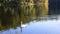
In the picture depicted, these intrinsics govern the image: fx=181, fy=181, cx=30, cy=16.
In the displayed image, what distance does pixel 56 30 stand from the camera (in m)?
2.25

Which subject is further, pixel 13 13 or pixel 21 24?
pixel 13 13

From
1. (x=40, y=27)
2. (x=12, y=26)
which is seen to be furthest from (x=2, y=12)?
(x=40, y=27)

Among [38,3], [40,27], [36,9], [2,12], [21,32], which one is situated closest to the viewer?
[21,32]

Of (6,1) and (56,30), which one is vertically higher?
(6,1)

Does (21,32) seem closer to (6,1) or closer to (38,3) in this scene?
(6,1)

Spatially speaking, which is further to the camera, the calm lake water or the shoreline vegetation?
the shoreline vegetation

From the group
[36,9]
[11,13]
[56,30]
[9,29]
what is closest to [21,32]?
[9,29]

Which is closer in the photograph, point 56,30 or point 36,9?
point 56,30

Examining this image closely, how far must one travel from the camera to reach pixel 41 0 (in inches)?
168

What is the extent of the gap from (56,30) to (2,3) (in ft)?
3.94

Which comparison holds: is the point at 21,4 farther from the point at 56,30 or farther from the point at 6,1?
the point at 56,30

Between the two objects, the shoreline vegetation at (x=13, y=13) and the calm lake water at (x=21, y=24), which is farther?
Answer: the shoreline vegetation at (x=13, y=13)

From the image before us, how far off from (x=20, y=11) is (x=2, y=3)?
34 centimetres

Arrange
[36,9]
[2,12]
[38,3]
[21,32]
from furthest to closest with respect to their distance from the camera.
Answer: [38,3] → [36,9] → [2,12] → [21,32]
